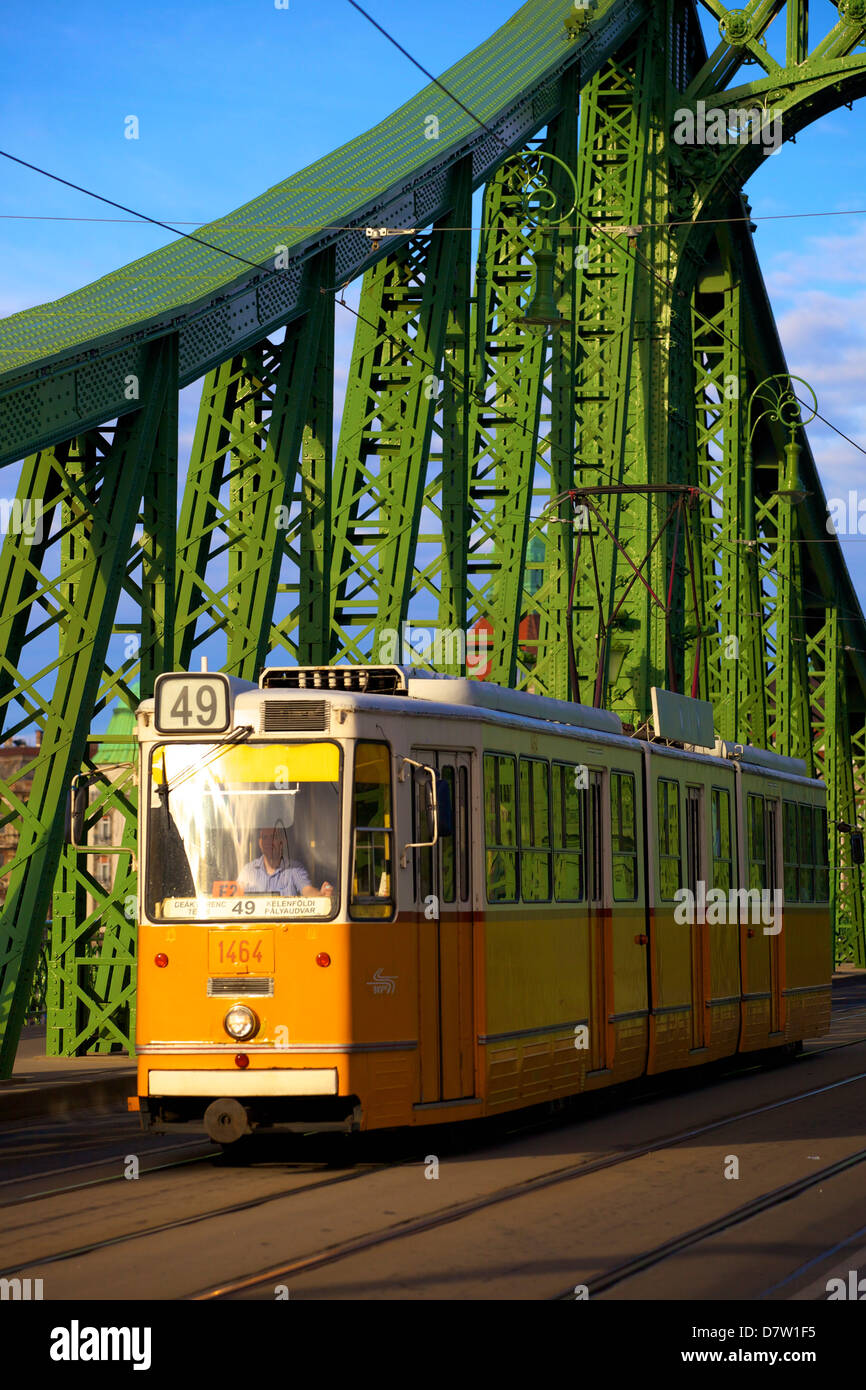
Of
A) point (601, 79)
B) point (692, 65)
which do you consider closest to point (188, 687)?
point (601, 79)

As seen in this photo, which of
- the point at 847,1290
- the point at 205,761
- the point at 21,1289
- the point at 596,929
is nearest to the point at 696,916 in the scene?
the point at 596,929

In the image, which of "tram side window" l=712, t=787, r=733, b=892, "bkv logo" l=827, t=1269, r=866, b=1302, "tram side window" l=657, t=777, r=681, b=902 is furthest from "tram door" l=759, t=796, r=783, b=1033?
"bkv logo" l=827, t=1269, r=866, b=1302

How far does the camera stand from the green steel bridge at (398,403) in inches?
593

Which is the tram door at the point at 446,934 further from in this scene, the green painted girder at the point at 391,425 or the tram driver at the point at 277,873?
the green painted girder at the point at 391,425

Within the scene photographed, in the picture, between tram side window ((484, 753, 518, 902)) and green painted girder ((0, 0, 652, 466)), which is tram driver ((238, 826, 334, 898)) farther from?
green painted girder ((0, 0, 652, 466))

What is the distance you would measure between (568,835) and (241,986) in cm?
334

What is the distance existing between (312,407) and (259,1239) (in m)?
11.3

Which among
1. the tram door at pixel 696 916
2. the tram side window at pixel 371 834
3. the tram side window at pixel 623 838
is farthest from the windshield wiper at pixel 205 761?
the tram door at pixel 696 916

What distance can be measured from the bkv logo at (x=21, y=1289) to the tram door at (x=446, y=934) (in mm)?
4281

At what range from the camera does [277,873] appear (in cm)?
1166

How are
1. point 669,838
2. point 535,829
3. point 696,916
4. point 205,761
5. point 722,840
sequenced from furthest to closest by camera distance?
point 722,840 → point 696,916 → point 669,838 → point 535,829 → point 205,761

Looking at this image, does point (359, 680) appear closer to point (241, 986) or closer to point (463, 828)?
point (463, 828)

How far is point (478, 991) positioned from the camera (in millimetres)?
A: 12508

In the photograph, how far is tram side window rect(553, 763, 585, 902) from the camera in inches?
551
